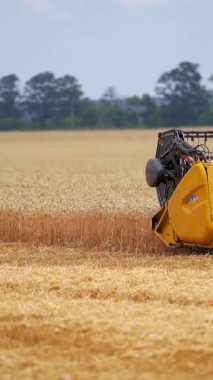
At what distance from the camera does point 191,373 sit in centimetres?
509

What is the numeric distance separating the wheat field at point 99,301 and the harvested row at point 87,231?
1cm

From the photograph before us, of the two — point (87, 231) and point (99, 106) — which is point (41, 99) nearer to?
point (99, 106)

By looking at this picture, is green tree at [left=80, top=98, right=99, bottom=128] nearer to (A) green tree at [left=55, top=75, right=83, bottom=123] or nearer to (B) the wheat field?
(A) green tree at [left=55, top=75, right=83, bottom=123]

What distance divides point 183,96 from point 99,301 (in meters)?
53.6

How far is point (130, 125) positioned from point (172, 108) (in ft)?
12.5

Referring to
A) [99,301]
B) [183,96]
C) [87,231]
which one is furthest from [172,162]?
[183,96]

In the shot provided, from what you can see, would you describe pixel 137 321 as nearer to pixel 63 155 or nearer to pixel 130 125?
pixel 63 155

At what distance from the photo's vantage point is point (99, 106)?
209 ft

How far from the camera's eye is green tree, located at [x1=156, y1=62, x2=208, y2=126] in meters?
58.1

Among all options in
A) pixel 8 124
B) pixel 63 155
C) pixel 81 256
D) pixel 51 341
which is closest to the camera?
pixel 51 341

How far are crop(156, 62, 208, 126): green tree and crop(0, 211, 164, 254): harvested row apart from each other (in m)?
46.5

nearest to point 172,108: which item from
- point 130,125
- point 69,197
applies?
point 130,125

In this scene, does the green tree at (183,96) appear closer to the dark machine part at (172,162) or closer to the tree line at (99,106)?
the tree line at (99,106)

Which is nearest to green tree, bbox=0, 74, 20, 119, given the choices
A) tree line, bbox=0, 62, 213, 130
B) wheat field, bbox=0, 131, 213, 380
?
tree line, bbox=0, 62, 213, 130
